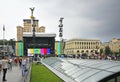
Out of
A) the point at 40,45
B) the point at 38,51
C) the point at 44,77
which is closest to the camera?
the point at 44,77

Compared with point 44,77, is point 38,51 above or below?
above

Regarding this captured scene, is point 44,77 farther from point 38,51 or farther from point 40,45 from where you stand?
point 40,45

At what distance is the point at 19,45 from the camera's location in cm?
12950

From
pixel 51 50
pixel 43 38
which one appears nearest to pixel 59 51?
pixel 43 38

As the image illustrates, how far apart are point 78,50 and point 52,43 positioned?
274 feet

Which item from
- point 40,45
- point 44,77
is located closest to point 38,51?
point 40,45

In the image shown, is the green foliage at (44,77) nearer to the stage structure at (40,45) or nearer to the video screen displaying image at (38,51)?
the video screen displaying image at (38,51)

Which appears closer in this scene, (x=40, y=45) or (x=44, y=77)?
(x=44, y=77)

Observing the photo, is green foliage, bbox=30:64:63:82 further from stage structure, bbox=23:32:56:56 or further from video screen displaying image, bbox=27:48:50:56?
stage structure, bbox=23:32:56:56

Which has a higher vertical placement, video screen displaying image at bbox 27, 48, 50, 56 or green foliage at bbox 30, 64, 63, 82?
video screen displaying image at bbox 27, 48, 50, 56

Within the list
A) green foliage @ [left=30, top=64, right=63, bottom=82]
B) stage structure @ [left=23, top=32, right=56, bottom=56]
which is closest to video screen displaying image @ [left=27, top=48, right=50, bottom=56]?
stage structure @ [left=23, top=32, right=56, bottom=56]

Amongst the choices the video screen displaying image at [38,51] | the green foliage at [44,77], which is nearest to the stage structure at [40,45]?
the video screen displaying image at [38,51]

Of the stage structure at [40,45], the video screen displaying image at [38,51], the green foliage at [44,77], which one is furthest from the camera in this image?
the stage structure at [40,45]

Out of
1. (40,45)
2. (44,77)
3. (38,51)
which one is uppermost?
(40,45)
